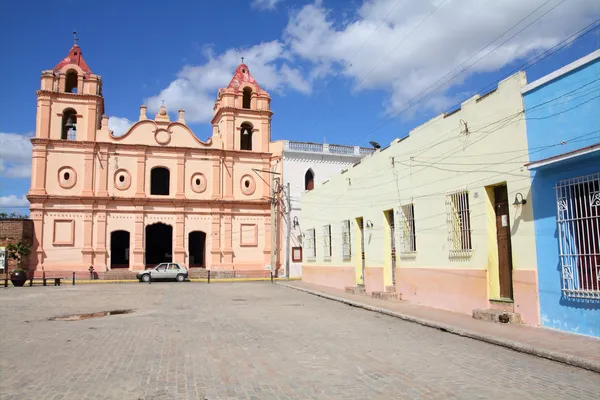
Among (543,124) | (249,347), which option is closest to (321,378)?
(249,347)

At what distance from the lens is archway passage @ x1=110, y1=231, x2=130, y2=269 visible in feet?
116

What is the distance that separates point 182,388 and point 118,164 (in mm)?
31544

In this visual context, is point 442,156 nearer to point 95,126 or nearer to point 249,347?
point 249,347

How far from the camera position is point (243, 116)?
38031mm

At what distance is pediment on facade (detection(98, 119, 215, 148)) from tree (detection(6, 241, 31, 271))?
8.95 m

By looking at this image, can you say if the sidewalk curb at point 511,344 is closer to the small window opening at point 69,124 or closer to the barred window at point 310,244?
the barred window at point 310,244

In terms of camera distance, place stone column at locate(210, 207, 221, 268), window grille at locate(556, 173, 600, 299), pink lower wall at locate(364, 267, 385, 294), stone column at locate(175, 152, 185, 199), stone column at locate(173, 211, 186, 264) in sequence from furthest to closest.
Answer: stone column at locate(175, 152, 185, 199) → stone column at locate(210, 207, 221, 268) → stone column at locate(173, 211, 186, 264) → pink lower wall at locate(364, 267, 385, 294) → window grille at locate(556, 173, 600, 299)

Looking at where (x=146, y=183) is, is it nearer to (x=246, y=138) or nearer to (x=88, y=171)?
(x=88, y=171)

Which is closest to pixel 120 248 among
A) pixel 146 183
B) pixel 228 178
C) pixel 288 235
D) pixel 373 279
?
pixel 146 183

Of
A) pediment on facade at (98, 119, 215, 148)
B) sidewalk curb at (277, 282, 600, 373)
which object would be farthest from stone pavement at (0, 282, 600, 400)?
pediment on facade at (98, 119, 215, 148)

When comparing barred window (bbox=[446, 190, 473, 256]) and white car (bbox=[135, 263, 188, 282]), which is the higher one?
barred window (bbox=[446, 190, 473, 256])

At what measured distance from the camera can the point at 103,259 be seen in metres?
33.3

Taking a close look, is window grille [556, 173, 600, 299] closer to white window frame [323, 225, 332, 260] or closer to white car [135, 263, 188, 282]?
white window frame [323, 225, 332, 260]

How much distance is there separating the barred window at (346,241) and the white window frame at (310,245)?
5.19 metres
